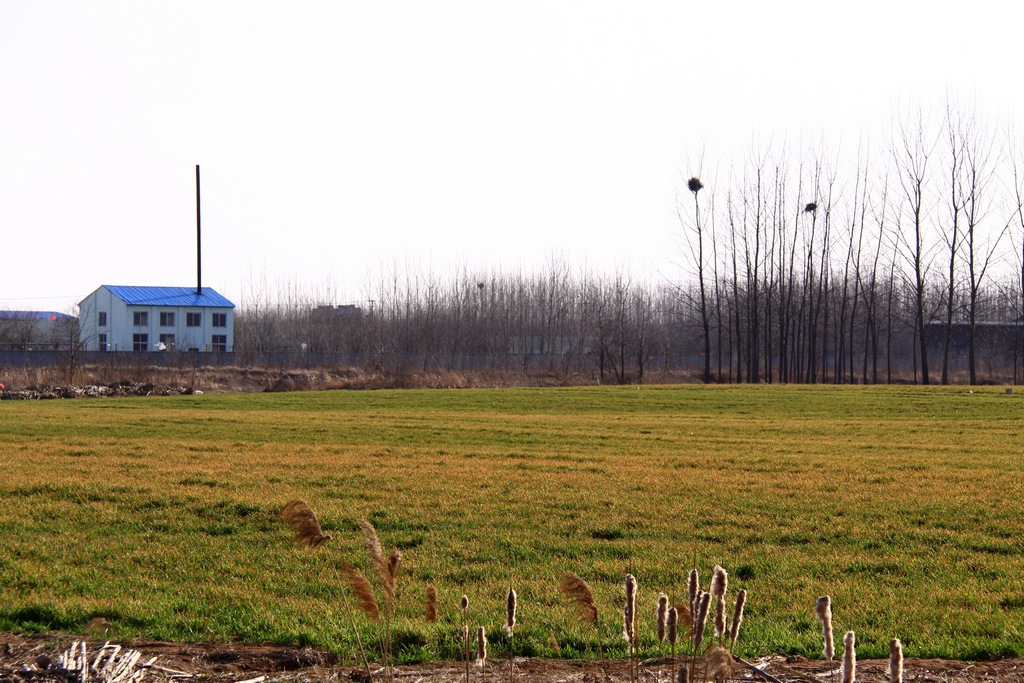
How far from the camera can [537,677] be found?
409cm

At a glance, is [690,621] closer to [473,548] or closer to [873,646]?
[873,646]

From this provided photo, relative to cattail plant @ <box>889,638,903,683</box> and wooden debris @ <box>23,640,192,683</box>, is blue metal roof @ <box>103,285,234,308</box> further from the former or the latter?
cattail plant @ <box>889,638,903,683</box>

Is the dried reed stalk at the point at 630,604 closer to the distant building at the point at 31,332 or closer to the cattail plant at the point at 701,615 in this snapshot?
the cattail plant at the point at 701,615

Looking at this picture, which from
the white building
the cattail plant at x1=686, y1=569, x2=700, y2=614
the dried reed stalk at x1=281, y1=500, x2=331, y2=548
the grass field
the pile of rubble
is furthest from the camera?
the white building

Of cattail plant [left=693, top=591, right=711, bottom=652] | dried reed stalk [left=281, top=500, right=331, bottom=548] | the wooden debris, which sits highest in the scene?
dried reed stalk [left=281, top=500, right=331, bottom=548]

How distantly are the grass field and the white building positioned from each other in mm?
44049

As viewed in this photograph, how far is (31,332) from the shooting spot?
226 feet

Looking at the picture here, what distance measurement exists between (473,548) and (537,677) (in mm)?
2986

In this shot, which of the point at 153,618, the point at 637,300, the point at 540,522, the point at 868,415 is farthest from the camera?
the point at 637,300

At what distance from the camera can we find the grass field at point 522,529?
512 cm

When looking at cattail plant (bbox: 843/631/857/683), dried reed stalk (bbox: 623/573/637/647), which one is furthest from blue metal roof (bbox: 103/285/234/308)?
cattail plant (bbox: 843/631/857/683)

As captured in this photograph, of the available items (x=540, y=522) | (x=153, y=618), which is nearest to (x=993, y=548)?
(x=540, y=522)

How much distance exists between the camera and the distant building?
163 ft

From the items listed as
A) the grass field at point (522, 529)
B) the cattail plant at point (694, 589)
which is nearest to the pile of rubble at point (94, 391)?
the grass field at point (522, 529)
